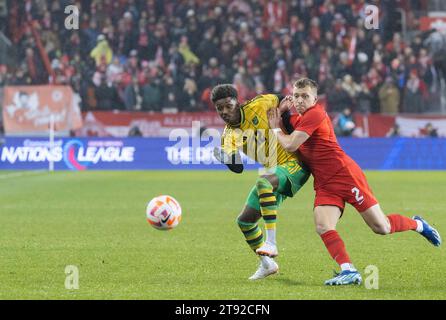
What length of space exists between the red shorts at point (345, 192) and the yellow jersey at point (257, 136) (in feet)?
1.96

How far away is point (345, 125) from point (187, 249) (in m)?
17.0

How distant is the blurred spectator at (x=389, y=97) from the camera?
2903cm

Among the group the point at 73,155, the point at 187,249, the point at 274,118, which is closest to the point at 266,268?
the point at 274,118

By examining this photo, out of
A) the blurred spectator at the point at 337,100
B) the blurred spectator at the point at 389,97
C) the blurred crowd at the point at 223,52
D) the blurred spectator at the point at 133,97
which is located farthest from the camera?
the blurred spectator at the point at 133,97

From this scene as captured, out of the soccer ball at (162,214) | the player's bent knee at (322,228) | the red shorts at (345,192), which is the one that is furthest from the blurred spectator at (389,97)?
the player's bent knee at (322,228)

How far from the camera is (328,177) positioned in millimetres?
8945

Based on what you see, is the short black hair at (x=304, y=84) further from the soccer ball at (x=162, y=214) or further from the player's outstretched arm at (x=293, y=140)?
the soccer ball at (x=162, y=214)

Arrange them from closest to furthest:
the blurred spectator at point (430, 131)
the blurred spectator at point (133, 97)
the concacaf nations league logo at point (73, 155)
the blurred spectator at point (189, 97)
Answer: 1. the concacaf nations league logo at point (73, 155)
2. the blurred spectator at point (430, 131)
3. the blurred spectator at point (189, 97)
4. the blurred spectator at point (133, 97)

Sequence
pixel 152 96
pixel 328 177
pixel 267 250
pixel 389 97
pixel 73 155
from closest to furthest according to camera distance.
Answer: pixel 328 177 → pixel 267 250 → pixel 73 155 → pixel 389 97 → pixel 152 96

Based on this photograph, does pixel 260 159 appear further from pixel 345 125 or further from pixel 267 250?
pixel 345 125

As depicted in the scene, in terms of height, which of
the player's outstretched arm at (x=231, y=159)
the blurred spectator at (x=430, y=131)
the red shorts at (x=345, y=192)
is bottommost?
the blurred spectator at (x=430, y=131)

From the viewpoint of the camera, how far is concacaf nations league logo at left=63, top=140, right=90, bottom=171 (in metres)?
27.5

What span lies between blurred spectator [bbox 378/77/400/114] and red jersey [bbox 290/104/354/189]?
2035cm

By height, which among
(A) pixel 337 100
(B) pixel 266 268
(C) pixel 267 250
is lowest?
(A) pixel 337 100
